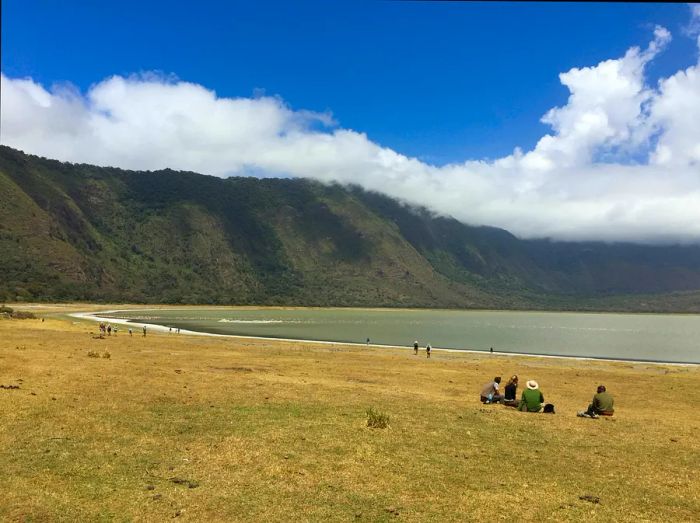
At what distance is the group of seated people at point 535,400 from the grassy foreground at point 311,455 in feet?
2.64

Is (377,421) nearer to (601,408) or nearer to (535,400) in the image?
(535,400)

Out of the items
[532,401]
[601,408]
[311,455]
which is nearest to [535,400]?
[532,401]

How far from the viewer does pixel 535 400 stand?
19531 mm

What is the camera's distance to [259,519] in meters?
8.51

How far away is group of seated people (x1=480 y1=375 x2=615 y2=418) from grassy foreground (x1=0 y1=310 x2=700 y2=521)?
0.81 m

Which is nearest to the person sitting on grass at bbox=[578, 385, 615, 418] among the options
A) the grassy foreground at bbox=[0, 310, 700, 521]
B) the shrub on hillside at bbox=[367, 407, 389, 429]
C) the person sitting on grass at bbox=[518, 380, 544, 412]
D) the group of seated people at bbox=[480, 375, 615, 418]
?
the group of seated people at bbox=[480, 375, 615, 418]

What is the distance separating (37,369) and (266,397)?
10.8 metres

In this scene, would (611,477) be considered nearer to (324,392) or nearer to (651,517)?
(651,517)

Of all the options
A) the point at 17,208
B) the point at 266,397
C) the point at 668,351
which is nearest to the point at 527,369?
the point at 266,397

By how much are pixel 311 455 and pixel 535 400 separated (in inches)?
430

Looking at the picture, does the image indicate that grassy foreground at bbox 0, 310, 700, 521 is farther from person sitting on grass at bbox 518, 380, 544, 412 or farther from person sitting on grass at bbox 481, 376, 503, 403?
person sitting on grass at bbox 481, 376, 503, 403

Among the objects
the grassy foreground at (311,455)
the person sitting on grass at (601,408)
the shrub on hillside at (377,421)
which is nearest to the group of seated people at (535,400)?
the person sitting on grass at (601,408)

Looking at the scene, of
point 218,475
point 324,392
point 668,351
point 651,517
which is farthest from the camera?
point 668,351

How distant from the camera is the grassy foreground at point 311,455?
9.14 metres
